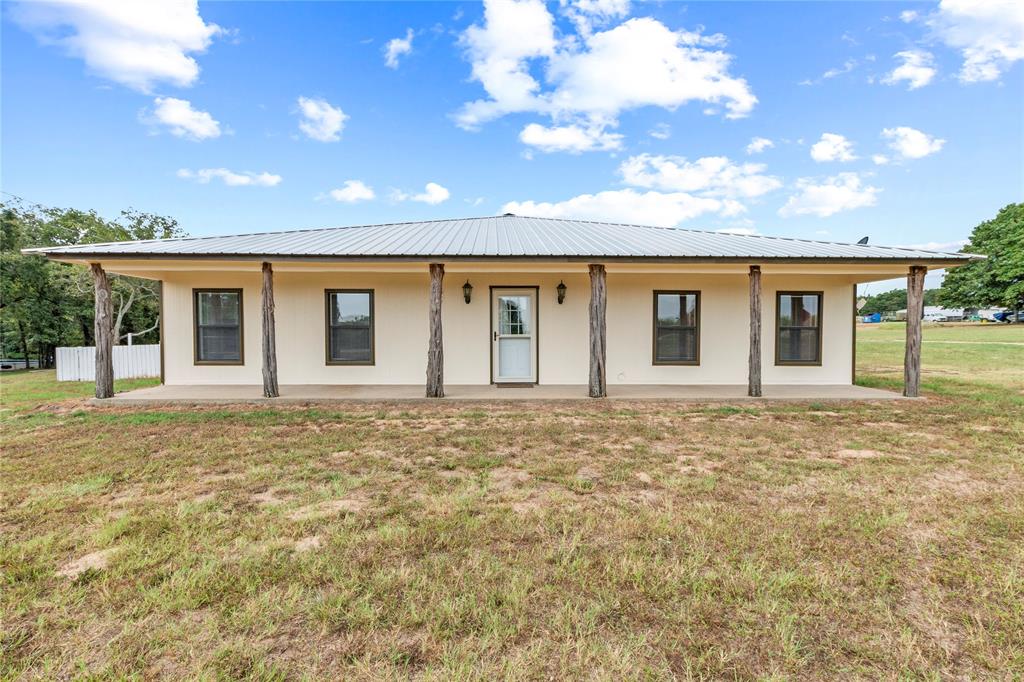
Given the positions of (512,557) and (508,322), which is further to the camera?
(508,322)

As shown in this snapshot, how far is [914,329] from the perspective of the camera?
7.86m

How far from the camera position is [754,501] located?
10.9ft

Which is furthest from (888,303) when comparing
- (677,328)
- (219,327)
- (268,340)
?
(219,327)

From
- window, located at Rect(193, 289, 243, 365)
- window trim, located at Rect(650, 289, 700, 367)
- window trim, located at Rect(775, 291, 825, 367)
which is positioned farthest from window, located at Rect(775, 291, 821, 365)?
window, located at Rect(193, 289, 243, 365)

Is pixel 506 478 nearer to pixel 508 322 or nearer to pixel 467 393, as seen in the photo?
pixel 467 393

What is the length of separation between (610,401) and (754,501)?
4144mm

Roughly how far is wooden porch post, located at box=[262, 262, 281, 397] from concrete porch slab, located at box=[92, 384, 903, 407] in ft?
0.79

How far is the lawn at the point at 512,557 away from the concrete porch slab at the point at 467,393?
248 cm

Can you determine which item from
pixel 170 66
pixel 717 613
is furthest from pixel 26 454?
pixel 170 66

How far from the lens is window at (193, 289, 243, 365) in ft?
29.8

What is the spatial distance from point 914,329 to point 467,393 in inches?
327

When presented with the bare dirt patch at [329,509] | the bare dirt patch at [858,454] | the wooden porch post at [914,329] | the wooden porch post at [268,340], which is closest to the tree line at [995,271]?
the wooden porch post at [914,329]

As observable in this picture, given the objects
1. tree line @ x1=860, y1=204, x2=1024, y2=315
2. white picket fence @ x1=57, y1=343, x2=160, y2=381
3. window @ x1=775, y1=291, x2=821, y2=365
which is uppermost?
tree line @ x1=860, y1=204, x2=1024, y2=315

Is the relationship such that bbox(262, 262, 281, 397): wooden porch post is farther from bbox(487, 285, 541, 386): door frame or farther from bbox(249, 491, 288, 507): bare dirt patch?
bbox(249, 491, 288, 507): bare dirt patch
